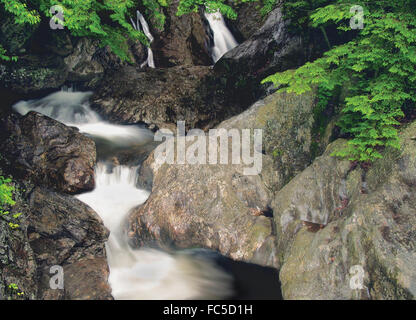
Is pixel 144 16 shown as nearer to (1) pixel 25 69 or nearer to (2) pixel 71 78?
(2) pixel 71 78

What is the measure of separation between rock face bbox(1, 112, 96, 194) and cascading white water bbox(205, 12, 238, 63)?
26.2ft

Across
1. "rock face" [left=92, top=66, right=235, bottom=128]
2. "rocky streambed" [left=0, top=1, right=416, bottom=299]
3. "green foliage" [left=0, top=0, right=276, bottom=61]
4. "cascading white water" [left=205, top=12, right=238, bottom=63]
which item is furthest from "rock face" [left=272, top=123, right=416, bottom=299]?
"cascading white water" [left=205, top=12, right=238, bottom=63]

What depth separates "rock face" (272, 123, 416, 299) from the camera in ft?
15.6

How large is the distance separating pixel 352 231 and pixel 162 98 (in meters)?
8.35

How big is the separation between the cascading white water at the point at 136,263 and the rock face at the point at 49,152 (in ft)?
1.50

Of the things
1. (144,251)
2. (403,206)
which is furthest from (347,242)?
(144,251)

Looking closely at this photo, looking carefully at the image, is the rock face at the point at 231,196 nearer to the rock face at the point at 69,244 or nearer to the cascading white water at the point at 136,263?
the cascading white water at the point at 136,263

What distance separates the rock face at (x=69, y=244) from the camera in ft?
18.4

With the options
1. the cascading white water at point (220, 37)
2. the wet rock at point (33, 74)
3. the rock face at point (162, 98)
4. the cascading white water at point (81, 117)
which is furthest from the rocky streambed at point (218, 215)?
the cascading white water at point (220, 37)

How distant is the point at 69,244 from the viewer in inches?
254

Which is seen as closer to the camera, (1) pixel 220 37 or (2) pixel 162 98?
(2) pixel 162 98

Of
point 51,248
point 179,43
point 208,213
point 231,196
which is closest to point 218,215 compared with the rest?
point 208,213

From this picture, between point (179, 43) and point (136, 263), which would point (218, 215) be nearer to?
point (136, 263)

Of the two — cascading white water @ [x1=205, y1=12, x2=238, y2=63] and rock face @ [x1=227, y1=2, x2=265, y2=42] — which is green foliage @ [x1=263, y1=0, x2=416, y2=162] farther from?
cascading white water @ [x1=205, y1=12, x2=238, y2=63]
